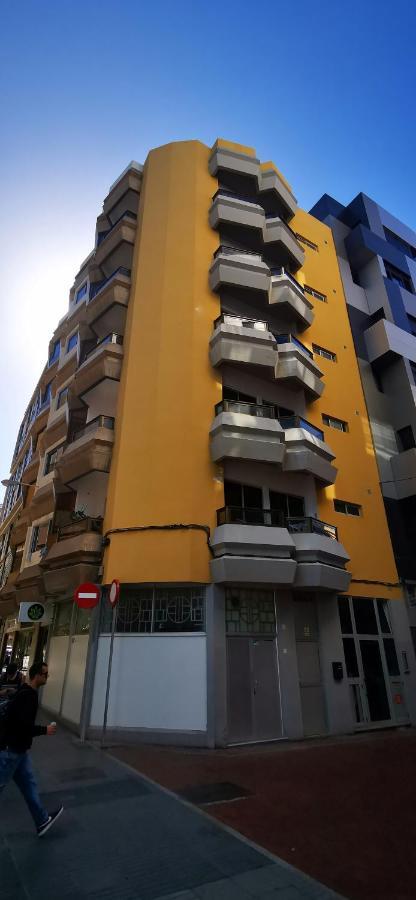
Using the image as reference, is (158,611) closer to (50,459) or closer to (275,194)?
(50,459)

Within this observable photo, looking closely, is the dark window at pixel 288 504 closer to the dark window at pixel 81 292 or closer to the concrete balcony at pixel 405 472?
the concrete balcony at pixel 405 472

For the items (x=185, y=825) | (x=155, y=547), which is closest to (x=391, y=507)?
(x=155, y=547)

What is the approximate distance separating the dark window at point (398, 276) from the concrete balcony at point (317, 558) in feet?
57.1

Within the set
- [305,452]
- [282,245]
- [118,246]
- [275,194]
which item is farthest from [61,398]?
[275,194]

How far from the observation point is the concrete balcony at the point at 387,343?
21016mm

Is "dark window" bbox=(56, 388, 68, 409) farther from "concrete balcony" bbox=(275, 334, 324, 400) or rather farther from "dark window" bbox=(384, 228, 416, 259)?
"dark window" bbox=(384, 228, 416, 259)

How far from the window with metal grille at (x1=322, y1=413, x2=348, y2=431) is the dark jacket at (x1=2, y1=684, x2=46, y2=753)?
15.1 m

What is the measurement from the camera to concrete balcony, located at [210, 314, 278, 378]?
1486 centimetres

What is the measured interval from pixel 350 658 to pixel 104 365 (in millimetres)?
13094

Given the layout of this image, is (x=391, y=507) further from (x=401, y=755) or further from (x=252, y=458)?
(x=401, y=755)

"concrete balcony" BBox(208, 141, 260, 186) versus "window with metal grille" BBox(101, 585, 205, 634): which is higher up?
"concrete balcony" BBox(208, 141, 260, 186)

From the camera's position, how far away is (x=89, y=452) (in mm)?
14758

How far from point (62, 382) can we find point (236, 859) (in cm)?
2084

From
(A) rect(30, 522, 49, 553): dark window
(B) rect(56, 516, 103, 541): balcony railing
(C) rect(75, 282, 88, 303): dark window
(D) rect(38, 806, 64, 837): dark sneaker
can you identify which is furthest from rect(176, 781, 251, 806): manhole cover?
(C) rect(75, 282, 88, 303): dark window
